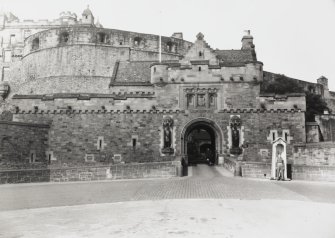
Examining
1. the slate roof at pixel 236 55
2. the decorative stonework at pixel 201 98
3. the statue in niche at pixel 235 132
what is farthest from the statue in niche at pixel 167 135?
the slate roof at pixel 236 55

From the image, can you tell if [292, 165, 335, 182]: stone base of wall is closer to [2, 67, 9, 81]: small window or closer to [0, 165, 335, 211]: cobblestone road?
[0, 165, 335, 211]: cobblestone road

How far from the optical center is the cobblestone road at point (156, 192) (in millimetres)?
11516

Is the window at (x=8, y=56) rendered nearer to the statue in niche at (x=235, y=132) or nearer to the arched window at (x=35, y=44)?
the arched window at (x=35, y=44)

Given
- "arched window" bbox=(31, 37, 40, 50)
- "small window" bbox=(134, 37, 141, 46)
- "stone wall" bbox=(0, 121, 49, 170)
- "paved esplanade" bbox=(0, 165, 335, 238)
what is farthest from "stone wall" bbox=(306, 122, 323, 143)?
"arched window" bbox=(31, 37, 40, 50)

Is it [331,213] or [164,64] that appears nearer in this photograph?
[331,213]

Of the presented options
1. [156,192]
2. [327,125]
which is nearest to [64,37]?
[327,125]

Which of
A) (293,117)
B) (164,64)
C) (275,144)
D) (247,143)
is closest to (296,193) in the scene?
(275,144)

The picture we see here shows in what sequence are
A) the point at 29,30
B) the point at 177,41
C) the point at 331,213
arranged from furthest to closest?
the point at 29,30, the point at 177,41, the point at 331,213

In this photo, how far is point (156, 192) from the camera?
41.6ft

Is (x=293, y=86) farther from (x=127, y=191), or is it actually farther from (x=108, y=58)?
(x=127, y=191)

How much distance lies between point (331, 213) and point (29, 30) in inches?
2847

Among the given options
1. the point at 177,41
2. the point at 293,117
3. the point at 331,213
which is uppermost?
the point at 177,41

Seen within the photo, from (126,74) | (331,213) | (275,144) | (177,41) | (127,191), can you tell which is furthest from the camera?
(177,41)

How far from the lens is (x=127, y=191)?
1316cm
